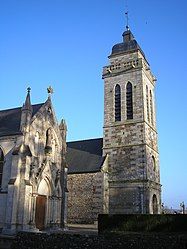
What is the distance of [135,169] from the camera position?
32.9 m

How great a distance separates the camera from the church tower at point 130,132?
3228 cm

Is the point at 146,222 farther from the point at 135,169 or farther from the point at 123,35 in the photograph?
the point at 123,35

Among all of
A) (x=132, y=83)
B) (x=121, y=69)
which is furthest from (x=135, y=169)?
(x=121, y=69)

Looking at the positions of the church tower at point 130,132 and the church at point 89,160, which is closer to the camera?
the church at point 89,160

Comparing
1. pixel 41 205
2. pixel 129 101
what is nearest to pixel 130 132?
pixel 129 101

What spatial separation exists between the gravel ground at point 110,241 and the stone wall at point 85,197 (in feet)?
58.4

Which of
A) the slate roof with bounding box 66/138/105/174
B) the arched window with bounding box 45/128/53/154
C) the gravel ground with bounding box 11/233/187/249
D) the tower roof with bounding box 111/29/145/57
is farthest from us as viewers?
the tower roof with bounding box 111/29/145/57

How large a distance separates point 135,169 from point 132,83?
11.1 metres

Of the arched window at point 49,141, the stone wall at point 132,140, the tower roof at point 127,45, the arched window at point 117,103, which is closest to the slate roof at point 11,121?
the arched window at point 49,141

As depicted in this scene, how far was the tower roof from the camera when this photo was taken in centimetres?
3942

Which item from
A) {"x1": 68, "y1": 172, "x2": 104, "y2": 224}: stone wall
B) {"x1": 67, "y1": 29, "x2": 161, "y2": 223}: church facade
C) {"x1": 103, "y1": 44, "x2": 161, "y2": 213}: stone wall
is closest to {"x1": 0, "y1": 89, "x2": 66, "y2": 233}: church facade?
{"x1": 68, "y1": 172, "x2": 104, "y2": 224}: stone wall

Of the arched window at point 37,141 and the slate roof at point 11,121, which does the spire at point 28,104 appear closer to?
the slate roof at point 11,121

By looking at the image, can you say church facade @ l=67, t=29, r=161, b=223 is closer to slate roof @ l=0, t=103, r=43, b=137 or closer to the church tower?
the church tower

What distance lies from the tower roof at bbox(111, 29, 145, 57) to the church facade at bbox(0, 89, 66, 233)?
16577mm
